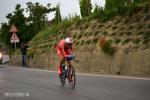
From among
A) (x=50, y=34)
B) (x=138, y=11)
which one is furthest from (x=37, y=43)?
(x=138, y=11)

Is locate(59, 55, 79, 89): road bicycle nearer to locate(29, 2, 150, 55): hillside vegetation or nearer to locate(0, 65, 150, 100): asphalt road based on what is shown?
locate(0, 65, 150, 100): asphalt road

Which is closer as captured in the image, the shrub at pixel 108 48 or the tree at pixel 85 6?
the shrub at pixel 108 48

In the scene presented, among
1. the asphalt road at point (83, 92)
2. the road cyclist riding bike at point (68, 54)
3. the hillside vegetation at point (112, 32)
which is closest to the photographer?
the asphalt road at point (83, 92)

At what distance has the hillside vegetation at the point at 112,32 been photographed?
2211 centimetres

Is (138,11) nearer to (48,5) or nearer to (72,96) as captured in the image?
(72,96)

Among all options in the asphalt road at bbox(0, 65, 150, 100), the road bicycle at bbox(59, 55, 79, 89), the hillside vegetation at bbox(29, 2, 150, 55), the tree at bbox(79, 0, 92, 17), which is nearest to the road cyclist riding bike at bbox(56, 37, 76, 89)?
the road bicycle at bbox(59, 55, 79, 89)

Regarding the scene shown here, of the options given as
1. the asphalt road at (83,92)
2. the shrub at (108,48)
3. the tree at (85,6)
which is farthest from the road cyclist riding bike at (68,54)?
the tree at (85,6)

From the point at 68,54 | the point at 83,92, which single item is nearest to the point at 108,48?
the point at 68,54

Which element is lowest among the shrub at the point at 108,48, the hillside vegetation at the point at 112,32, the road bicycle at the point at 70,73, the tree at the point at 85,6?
the road bicycle at the point at 70,73

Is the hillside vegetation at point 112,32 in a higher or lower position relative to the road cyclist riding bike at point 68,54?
higher

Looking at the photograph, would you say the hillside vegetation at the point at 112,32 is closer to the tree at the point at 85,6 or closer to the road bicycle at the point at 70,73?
the road bicycle at the point at 70,73

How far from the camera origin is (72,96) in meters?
11.7

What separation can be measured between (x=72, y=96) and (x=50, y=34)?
77.9 ft

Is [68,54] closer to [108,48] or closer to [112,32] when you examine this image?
[108,48]
